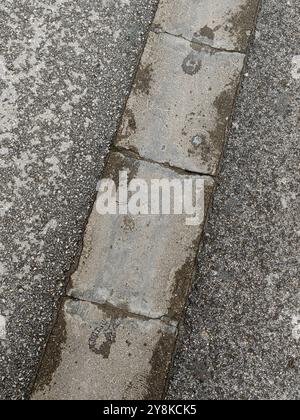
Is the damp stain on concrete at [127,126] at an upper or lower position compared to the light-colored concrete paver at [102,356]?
upper

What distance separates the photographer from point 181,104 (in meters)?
2.66

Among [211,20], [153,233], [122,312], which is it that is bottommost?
[122,312]

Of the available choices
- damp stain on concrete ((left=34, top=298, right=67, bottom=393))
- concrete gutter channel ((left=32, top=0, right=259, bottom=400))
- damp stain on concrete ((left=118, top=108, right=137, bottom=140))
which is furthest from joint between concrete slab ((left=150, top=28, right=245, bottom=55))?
damp stain on concrete ((left=34, top=298, right=67, bottom=393))

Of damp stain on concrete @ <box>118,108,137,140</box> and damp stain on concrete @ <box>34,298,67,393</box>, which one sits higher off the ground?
damp stain on concrete @ <box>118,108,137,140</box>

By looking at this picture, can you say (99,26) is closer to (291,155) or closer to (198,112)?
(198,112)

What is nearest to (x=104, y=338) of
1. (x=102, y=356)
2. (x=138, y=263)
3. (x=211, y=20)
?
(x=102, y=356)

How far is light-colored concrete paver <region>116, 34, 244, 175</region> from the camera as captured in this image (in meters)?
2.58

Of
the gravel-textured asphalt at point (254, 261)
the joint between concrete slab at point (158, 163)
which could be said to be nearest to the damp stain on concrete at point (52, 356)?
the gravel-textured asphalt at point (254, 261)

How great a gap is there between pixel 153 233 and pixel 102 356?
0.66 meters

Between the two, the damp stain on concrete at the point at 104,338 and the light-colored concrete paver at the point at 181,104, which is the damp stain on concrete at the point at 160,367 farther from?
the light-colored concrete paver at the point at 181,104

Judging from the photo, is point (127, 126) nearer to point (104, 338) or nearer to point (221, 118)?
point (221, 118)

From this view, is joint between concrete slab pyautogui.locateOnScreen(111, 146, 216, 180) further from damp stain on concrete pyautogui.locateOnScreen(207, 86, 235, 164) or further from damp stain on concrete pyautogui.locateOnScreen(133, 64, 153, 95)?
damp stain on concrete pyautogui.locateOnScreen(133, 64, 153, 95)

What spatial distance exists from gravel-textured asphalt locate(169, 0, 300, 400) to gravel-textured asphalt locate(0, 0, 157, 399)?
70 centimetres

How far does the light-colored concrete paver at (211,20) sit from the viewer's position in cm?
277
